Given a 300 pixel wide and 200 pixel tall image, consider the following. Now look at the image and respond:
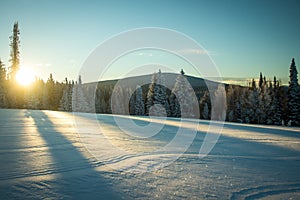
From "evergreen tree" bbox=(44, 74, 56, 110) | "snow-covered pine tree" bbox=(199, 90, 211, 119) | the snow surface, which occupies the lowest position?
the snow surface

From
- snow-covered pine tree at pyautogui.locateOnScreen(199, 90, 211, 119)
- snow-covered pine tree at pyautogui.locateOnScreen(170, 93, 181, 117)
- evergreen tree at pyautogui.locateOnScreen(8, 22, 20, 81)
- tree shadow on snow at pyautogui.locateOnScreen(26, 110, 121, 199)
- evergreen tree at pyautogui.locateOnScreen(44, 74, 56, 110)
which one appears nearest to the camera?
tree shadow on snow at pyautogui.locateOnScreen(26, 110, 121, 199)

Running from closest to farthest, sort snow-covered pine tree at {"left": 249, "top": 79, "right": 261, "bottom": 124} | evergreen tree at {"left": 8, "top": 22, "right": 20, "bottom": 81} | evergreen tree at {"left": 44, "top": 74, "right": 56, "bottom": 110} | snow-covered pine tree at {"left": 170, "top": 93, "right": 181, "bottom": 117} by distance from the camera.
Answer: evergreen tree at {"left": 8, "top": 22, "right": 20, "bottom": 81} → snow-covered pine tree at {"left": 170, "top": 93, "right": 181, "bottom": 117} → snow-covered pine tree at {"left": 249, "top": 79, "right": 261, "bottom": 124} → evergreen tree at {"left": 44, "top": 74, "right": 56, "bottom": 110}

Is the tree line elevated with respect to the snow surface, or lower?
elevated

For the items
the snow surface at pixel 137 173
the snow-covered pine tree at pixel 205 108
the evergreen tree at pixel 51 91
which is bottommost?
the snow surface at pixel 137 173

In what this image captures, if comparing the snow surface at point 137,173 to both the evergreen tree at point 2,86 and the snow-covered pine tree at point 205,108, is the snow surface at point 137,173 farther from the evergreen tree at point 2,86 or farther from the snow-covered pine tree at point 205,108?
the snow-covered pine tree at point 205,108

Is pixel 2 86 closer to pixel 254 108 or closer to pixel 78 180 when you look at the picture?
pixel 78 180

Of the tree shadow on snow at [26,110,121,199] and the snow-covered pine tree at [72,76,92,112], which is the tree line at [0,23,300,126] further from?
the tree shadow on snow at [26,110,121,199]

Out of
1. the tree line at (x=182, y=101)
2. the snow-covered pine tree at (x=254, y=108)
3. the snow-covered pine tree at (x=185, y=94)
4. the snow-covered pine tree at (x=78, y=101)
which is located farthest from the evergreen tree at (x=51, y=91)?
the snow-covered pine tree at (x=254, y=108)

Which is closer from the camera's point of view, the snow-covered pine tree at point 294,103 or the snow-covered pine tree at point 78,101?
the snow-covered pine tree at point 294,103

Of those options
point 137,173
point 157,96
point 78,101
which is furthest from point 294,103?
point 78,101

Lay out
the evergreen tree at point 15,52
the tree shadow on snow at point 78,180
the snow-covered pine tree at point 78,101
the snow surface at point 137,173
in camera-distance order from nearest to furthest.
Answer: the tree shadow on snow at point 78,180
the snow surface at point 137,173
the evergreen tree at point 15,52
the snow-covered pine tree at point 78,101

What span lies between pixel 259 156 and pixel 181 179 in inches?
138

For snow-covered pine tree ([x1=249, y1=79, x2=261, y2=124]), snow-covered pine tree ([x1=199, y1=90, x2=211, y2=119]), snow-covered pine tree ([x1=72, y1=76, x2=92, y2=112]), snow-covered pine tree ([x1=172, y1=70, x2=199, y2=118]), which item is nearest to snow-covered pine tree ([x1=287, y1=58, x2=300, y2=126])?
snow-covered pine tree ([x1=249, y1=79, x2=261, y2=124])

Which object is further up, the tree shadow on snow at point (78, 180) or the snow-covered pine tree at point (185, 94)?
the snow-covered pine tree at point (185, 94)
